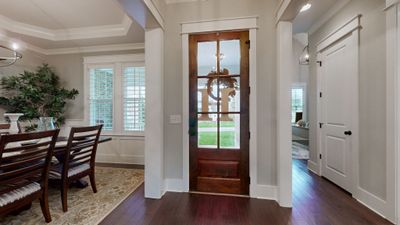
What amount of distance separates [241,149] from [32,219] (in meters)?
2.57

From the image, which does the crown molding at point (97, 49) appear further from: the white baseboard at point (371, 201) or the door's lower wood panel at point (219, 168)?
the white baseboard at point (371, 201)

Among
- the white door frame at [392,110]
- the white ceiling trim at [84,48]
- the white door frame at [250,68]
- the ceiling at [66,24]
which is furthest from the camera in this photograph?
the white ceiling trim at [84,48]

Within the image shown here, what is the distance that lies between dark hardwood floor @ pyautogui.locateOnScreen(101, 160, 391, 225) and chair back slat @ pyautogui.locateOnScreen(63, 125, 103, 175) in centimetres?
81

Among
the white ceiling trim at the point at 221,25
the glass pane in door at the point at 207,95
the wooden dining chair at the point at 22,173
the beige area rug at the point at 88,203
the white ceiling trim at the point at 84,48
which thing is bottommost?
the beige area rug at the point at 88,203

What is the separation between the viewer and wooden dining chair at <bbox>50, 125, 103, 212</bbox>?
87.8 inches

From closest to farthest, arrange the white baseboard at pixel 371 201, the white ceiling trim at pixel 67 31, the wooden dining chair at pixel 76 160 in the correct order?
the white baseboard at pixel 371 201 → the wooden dining chair at pixel 76 160 → the white ceiling trim at pixel 67 31

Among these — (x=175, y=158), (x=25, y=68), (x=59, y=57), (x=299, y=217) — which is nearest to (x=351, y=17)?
(x=299, y=217)

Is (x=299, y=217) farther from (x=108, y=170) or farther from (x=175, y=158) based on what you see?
(x=108, y=170)

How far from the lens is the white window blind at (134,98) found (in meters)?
4.25

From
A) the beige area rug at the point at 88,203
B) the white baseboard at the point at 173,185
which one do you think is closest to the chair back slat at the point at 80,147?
the beige area rug at the point at 88,203

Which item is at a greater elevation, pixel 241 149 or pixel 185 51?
pixel 185 51

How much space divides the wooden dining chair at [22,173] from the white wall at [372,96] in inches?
140

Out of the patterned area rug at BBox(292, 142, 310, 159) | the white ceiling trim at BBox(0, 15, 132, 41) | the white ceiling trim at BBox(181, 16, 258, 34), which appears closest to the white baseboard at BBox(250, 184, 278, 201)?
the white ceiling trim at BBox(181, 16, 258, 34)

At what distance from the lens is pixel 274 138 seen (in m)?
2.57
